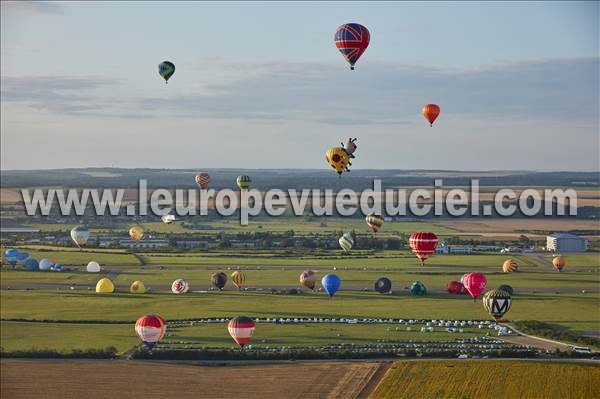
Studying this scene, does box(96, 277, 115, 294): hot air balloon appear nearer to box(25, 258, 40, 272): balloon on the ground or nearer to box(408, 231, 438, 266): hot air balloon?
box(25, 258, 40, 272): balloon on the ground

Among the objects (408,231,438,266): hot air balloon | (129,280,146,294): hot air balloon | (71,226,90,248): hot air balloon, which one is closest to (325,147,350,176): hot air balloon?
(408,231,438,266): hot air balloon

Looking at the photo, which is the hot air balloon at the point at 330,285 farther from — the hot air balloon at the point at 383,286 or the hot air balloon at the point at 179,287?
the hot air balloon at the point at 179,287

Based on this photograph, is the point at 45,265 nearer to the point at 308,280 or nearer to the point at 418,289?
the point at 308,280

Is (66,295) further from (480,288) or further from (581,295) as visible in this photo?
(581,295)

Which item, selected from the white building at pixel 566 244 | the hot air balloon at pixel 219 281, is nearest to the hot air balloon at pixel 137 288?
the hot air balloon at pixel 219 281

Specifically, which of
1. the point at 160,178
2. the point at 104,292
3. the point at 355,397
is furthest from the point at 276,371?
the point at 160,178

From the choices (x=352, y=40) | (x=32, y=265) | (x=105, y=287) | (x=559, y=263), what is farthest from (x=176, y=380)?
(x=559, y=263)

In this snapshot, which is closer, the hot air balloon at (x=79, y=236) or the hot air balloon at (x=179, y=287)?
the hot air balloon at (x=179, y=287)
